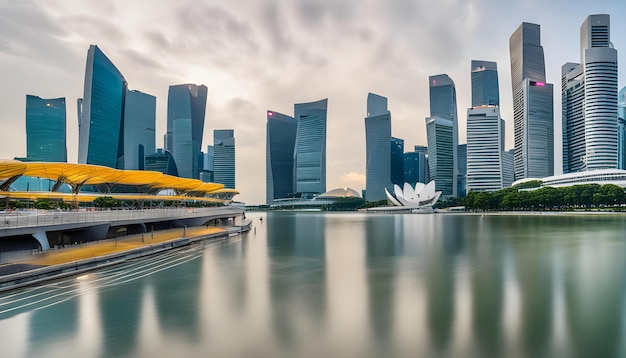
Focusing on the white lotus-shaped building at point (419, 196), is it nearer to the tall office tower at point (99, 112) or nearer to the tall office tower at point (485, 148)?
the tall office tower at point (485, 148)

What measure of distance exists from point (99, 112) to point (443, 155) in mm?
144117

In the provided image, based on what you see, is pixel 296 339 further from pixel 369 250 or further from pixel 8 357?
pixel 369 250

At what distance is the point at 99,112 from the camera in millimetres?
119875

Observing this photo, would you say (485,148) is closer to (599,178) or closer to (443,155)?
(443,155)

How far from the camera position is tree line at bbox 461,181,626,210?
285ft

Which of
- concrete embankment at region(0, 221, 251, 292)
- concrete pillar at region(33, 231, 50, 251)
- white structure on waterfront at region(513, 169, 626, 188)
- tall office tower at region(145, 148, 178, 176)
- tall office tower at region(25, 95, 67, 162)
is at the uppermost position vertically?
tall office tower at region(25, 95, 67, 162)

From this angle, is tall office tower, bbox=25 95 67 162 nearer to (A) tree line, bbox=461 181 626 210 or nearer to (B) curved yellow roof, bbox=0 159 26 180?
(B) curved yellow roof, bbox=0 159 26 180

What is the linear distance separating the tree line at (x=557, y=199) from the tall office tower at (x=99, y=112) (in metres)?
117

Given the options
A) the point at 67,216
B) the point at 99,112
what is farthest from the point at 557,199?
the point at 99,112

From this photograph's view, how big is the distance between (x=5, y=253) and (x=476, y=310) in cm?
2391

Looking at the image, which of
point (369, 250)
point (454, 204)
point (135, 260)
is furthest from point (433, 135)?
point (135, 260)

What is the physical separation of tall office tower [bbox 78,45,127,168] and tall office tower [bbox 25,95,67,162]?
1569 inches

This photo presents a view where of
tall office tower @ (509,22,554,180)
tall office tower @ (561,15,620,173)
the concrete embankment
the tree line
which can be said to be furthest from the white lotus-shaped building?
the concrete embankment

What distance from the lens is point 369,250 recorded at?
1266 inches
